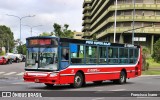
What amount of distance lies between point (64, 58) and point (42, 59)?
112cm

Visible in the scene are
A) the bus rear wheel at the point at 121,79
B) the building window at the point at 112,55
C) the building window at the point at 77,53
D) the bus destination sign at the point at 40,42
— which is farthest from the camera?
the bus rear wheel at the point at 121,79

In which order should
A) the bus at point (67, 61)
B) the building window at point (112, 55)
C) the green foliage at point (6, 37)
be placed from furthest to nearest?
1. the green foliage at point (6, 37)
2. the building window at point (112, 55)
3. the bus at point (67, 61)

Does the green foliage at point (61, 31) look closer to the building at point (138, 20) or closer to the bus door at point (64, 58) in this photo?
the building at point (138, 20)

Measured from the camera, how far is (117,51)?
26062mm

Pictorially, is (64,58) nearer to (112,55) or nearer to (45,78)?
(45,78)

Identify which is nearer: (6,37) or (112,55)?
(112,55)

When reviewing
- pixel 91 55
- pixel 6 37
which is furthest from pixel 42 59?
pixel 6 37

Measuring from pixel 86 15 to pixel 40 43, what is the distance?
127m

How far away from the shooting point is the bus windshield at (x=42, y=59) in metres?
20.5

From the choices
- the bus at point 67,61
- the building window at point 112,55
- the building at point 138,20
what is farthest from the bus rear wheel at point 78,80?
the building at point 138,20

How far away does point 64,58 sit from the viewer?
2094 centimetres

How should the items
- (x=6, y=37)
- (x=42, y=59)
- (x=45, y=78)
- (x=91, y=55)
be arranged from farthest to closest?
1. (x=6, y=37)
2. (x=91, y=55)
3. (x=42, y=59)
4. (x=45, y=78)

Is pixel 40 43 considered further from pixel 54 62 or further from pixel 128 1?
pixel 128 1

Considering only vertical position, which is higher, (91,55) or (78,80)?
(91,55)
